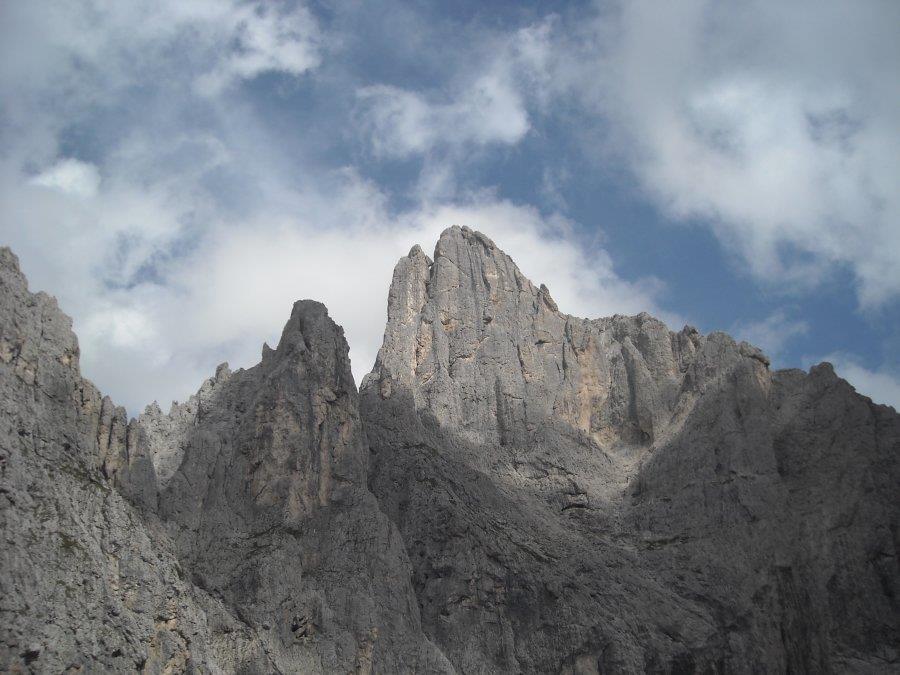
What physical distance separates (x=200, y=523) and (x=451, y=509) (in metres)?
19.5

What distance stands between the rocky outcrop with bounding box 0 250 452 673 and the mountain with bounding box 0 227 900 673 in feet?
0.52

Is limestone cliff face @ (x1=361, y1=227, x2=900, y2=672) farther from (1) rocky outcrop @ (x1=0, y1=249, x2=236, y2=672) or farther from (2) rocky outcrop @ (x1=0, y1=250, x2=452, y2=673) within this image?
(1) rocky outcrop @ (x1=0, y1=249, x2=236, y2=672)

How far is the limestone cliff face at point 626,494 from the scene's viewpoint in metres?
75.2

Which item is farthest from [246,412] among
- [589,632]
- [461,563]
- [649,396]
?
[649,396]

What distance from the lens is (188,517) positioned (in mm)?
68625

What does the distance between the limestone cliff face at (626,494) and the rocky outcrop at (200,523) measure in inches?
245

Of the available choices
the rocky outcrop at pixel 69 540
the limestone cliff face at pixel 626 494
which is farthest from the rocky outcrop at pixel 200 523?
the limestone cliff face at pixel 626 494

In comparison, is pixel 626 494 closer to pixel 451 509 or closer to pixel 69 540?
pixel 451 509

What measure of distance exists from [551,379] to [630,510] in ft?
62.6

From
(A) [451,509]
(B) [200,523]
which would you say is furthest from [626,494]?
(B) [200,523]

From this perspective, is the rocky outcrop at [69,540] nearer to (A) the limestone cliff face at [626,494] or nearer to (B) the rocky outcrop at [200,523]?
(B) the rocky outcrop at [200,523]

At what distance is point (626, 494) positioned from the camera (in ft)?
302

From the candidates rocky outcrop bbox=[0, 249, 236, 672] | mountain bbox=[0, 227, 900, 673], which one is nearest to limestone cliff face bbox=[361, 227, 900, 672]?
mountain bbox=[0, 227, 900, 673]

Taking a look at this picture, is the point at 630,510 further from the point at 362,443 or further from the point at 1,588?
the point at 1,588
